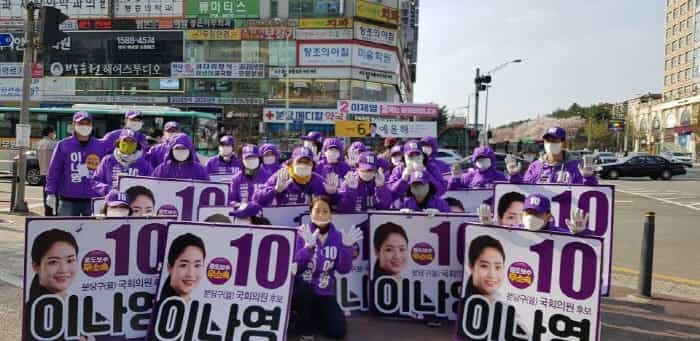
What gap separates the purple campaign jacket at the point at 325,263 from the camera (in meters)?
5.29

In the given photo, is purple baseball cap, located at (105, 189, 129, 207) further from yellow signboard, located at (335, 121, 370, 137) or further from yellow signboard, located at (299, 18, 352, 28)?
yellow signboard, located at (299, 18, 352, 28)

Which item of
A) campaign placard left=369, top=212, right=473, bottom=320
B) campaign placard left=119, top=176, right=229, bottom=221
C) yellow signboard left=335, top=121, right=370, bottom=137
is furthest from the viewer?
yellow signboard left=335, top=121, right=370, bottom=137

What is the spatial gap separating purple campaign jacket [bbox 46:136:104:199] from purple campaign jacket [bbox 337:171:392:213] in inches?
124

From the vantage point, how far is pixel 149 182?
21.4ft

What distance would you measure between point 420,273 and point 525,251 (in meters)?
1.24

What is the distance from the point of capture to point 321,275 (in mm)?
5340

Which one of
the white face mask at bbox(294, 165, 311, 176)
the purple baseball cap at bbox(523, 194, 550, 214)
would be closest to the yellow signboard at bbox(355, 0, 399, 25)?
the white face mask at bbox(294, 165, 311, 176)

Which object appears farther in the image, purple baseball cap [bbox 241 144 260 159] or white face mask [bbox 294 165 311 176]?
purple baseball cap [bbox 241 144 260 159]

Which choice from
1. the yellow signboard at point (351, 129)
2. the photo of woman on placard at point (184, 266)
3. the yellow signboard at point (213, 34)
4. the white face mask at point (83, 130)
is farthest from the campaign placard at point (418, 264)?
the yellow signboard at point (213, 34)

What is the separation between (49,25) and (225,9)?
34407 mm

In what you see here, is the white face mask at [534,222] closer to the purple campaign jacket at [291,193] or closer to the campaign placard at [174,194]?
the purple campaign jacket at [291,193]

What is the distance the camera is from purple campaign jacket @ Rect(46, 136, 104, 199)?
23.7ft

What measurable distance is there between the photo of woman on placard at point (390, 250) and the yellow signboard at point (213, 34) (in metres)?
40.5

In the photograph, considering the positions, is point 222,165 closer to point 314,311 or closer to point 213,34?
point 314,311
